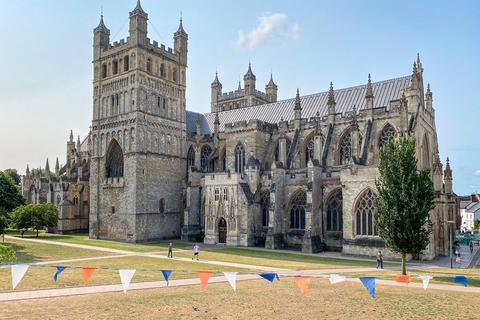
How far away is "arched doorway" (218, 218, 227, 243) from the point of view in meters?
43.8

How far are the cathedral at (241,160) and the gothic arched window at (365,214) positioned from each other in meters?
0.09

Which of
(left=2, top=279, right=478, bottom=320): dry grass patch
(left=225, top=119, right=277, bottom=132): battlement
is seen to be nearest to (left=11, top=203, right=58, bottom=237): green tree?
(left=225, top=119, right=277, bottom=132): battlement

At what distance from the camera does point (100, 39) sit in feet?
170

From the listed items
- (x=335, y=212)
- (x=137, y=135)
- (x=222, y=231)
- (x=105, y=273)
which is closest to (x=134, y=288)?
(x=105, y=273)

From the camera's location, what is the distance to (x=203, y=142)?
178 ft

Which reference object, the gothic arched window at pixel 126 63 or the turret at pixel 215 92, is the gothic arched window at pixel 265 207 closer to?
the gothic arched window at pixel 126 63

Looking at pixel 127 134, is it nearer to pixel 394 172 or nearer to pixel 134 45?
pixel 134 45

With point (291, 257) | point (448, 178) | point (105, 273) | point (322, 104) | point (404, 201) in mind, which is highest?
point (322, 104)

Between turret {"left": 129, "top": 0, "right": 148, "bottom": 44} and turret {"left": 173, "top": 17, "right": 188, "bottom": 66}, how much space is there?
19.5 feet

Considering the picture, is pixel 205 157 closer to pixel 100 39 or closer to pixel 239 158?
pixel 239 158

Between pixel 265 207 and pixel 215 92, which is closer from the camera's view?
pixel 265 207

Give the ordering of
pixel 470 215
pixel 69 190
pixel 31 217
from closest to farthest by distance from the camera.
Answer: pixel 31 217 < pixel 69 190 < pixel 470 215

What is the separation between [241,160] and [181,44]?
58.5ft

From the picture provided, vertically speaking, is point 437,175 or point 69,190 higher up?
point 437,175
